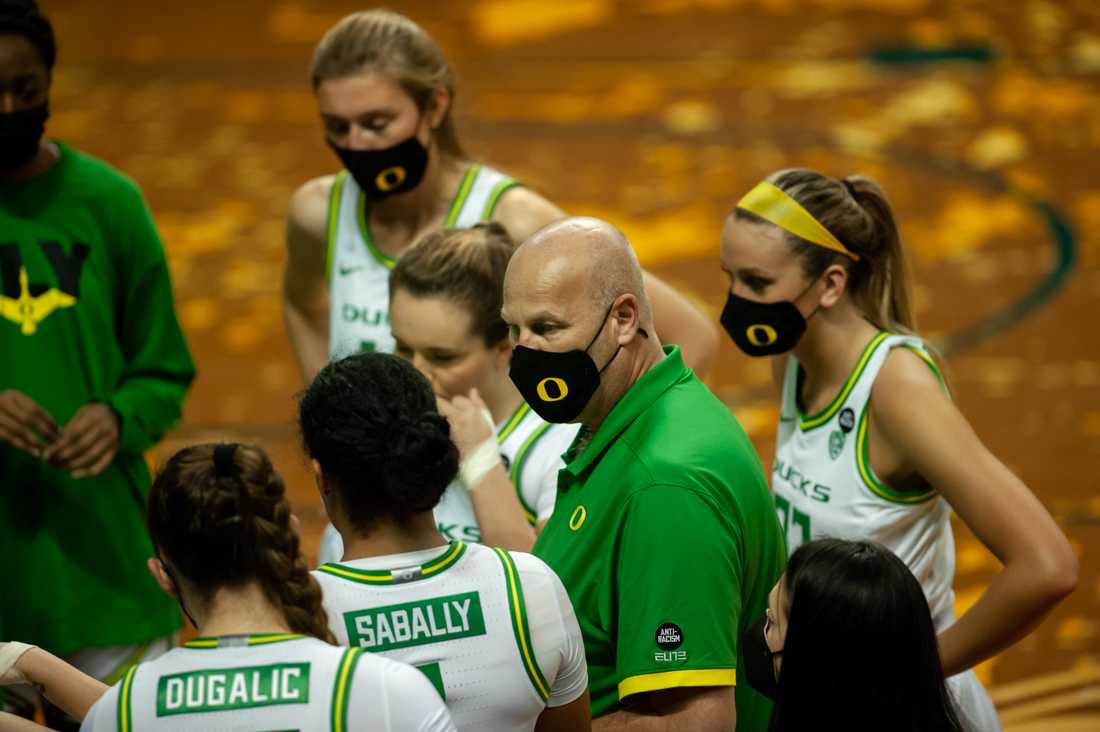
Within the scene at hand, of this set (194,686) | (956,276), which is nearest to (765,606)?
(194,686)

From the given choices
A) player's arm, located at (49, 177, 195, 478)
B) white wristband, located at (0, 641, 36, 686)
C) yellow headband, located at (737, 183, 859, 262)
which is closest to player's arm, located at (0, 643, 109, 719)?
white wristband, located at (0, 641, 36, 686)

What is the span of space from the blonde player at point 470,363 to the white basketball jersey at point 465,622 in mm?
827

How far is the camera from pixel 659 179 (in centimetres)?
952

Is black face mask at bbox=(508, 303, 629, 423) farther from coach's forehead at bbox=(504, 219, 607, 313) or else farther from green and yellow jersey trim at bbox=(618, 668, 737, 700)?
green and yellow jersey trim at bbox=(618, 668, 737, 700)

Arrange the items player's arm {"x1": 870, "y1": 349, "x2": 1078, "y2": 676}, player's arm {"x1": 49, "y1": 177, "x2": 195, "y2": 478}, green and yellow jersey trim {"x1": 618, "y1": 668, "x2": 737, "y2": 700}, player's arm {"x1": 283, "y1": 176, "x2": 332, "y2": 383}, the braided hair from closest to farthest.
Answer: the braided hair, green and yellow jersey trim {"x1": 618, "y1": 668, "x2": 737, "y2": 700}, player's arm {"x1": 870, "y1": 349, "x2": 1078, "y2": 676}, player's arm {"x1": 49, "y1": 177, "x2": 195, "y2": 478}, player's arm {"x1": 283, "y1": 176, "x2": 332, "y2": 383}

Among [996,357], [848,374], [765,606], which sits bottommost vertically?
[996,357]

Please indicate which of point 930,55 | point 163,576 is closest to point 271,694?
point 163,576

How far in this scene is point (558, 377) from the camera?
2871 mm

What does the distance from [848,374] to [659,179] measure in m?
6.02

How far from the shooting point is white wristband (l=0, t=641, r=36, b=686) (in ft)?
8.27

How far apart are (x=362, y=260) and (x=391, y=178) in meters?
0.23

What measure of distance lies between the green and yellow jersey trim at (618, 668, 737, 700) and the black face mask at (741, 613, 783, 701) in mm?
120

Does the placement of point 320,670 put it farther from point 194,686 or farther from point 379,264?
point 379,264

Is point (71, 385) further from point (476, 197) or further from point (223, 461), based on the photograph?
point (223, 461)
